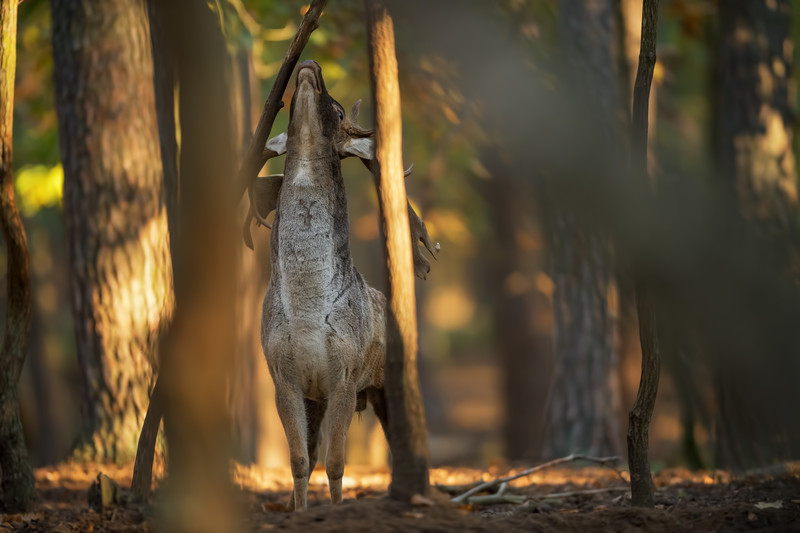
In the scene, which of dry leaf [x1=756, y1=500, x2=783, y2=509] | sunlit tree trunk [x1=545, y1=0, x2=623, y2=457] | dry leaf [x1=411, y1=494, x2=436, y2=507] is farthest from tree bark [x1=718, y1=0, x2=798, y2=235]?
dry leaf [x1=411, y1=494, x2=436, y2=507]

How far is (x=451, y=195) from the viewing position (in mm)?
23688

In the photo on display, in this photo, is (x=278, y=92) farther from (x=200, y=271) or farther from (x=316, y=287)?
(x=200, y=271)

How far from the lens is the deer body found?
6074 mm

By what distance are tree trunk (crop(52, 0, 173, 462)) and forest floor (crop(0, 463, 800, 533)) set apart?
854mm

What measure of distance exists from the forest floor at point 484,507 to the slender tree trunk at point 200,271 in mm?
339

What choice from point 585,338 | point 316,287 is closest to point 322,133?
point 316,287

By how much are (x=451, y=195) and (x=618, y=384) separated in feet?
41.7

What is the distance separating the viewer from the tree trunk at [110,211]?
9438mm

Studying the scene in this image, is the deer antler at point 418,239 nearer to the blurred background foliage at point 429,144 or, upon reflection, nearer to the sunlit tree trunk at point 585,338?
the blurred background foliage at point 429,144

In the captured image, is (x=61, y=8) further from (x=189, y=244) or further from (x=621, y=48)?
(x=189, y=244)

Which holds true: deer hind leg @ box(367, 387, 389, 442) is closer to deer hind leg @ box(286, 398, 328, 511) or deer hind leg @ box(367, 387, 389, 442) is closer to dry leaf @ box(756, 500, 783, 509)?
deer hind leg @ box(286, 398, 328, 511)

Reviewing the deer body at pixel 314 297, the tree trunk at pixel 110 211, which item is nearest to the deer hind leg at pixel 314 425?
the deer body at pixel 314 297

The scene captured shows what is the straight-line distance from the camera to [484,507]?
22.6ft

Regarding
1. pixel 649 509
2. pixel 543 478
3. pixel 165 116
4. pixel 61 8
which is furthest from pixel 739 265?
pixel 61 8
